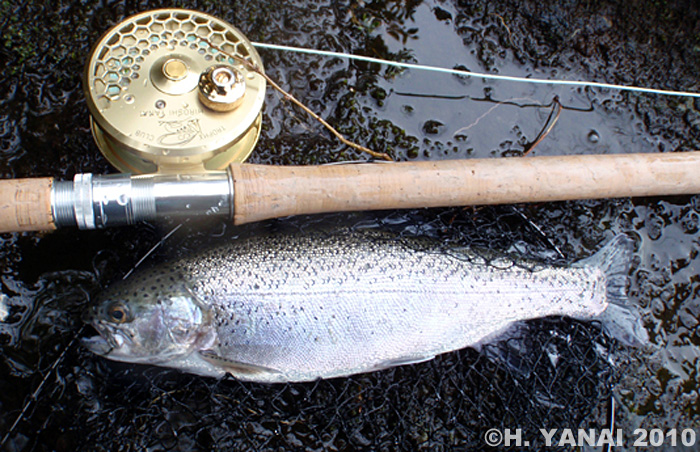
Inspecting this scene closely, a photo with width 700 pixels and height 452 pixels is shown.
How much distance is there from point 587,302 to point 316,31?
5.58 feet

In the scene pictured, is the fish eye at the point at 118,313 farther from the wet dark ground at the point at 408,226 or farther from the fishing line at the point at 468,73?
the fishing line at the point at 468,73

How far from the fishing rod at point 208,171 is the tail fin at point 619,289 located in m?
0.28

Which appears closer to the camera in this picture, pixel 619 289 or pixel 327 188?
pixel 327 188

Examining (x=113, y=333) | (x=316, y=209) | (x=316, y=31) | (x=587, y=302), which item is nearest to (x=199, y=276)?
(x=113, y=333)

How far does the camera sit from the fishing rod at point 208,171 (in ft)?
5.58

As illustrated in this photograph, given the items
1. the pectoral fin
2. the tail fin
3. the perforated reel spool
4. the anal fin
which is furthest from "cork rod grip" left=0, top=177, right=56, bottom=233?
the tail fin

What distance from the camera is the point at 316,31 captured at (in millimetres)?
2510

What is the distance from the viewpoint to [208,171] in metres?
1.79

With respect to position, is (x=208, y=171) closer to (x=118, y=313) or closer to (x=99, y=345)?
(x=118, y=313)

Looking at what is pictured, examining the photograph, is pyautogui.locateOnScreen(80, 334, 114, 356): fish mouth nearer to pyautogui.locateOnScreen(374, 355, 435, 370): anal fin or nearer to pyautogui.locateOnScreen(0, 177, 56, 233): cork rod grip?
pyautogui.locateOnScreen(0, 177, 56, 233): cork rod grip

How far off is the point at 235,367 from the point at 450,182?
1.06 metres

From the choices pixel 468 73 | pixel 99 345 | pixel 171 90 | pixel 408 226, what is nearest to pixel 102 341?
pixel 99 345

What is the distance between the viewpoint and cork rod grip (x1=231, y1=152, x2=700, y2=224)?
1794 millimetres

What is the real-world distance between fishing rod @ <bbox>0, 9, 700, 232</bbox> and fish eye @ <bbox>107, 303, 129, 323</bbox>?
1.08ft
